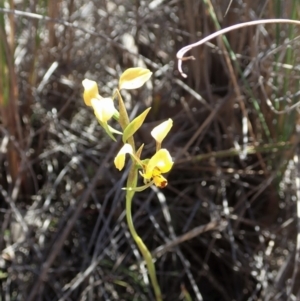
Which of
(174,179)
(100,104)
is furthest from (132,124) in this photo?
(174,179)

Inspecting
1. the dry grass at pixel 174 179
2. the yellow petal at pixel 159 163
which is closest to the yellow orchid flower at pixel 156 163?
the yellow petal at pixel 159 163

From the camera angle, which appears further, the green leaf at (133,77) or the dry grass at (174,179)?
the dry grass at (174,179)

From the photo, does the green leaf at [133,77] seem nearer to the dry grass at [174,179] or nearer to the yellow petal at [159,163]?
the yellow petal at [159,163]

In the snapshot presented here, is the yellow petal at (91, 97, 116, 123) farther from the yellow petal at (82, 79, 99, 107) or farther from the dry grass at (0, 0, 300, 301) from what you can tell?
the dry grass at (0, 0, 300, 301)

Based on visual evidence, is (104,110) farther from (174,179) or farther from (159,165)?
(174,179)

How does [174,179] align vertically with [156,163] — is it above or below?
below

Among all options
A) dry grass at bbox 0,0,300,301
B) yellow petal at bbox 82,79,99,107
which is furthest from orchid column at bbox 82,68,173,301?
dry grass at bbox 0,0,300,301
